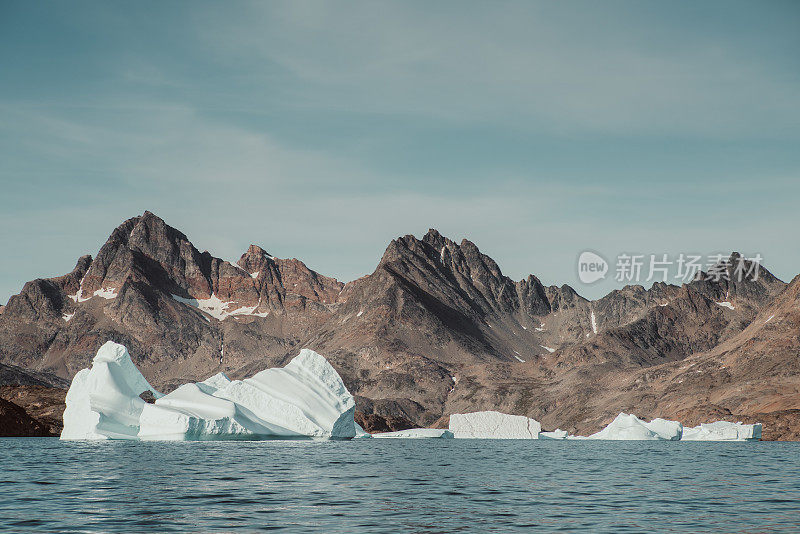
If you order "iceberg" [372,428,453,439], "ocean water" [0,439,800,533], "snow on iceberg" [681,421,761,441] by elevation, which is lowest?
"iceberg" [372,428,453,439]

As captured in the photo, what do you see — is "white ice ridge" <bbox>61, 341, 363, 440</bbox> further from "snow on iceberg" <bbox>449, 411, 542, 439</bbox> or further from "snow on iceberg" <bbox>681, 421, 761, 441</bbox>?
"snow on iceberg" <bbox>681, 421, 761, 441</bbox>

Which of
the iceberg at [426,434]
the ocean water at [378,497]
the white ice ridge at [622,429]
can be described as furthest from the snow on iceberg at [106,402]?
the white ice ridge at [622,429]

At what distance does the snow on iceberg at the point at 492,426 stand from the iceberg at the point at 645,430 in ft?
52.4

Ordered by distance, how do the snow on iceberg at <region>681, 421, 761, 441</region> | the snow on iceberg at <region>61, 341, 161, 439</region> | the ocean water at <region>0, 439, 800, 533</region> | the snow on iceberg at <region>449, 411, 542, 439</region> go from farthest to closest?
the snow on iceberg at <region>449, 411, 542, 439</region>, the snow on iceberg at <region>681, 421, 761, 441</region>, the snow on iceberg at <region>61, 341, 161, 439</region>, the ocean water at <region>0, 439, 800, 533</region>

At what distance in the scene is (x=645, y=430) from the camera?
146m

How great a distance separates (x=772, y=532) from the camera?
26.9 metres

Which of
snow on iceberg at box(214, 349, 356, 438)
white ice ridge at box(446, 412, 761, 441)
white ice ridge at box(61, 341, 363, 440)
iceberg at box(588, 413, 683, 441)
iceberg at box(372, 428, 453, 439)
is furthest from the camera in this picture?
iceberg at box(372, 428, 453, 439)

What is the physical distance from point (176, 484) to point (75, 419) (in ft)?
191

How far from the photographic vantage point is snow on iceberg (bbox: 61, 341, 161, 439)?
8800 cm

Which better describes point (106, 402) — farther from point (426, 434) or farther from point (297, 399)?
point (426, 434)

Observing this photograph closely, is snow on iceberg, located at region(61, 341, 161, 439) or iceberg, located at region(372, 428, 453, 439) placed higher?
snow on iceberg, located at region(61, 341, 161, 439)

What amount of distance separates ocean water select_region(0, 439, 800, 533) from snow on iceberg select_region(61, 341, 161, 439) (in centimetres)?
2454

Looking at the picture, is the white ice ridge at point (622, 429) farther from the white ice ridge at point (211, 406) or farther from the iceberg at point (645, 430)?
the white ice ridge at point (211, 406)

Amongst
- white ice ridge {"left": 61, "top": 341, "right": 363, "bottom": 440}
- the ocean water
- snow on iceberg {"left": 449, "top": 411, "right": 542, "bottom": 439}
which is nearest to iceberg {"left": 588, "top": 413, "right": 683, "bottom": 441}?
snow on iceberg {"left": 449, "top": 411, "right": 542, "bottom": 439}
